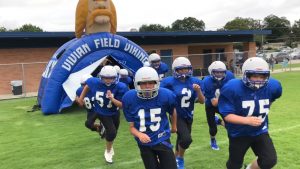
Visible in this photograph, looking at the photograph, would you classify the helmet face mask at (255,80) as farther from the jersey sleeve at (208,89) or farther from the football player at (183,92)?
the jersey sleeve at (208,89)

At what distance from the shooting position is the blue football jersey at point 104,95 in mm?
6582

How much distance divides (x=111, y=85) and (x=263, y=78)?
3121mm

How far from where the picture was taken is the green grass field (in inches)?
252

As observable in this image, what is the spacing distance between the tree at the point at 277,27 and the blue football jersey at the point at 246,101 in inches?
3402

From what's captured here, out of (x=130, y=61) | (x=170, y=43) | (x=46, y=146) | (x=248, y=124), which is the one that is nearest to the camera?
(x=248, y=124)

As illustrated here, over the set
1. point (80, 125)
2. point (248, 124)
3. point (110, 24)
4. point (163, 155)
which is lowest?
point (80, 125)

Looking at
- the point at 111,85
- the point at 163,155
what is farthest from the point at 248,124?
the point at 111,85

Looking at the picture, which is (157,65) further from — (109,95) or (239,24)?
(239,24)

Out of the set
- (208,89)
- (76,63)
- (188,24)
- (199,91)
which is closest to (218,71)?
(208,89)

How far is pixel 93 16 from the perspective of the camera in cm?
1261

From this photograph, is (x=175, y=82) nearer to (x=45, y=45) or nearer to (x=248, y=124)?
(x=248, y=124)

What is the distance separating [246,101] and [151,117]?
3.74 feet

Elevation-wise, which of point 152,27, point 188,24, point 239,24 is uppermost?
point 188,24

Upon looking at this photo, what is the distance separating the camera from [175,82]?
5.97 m
